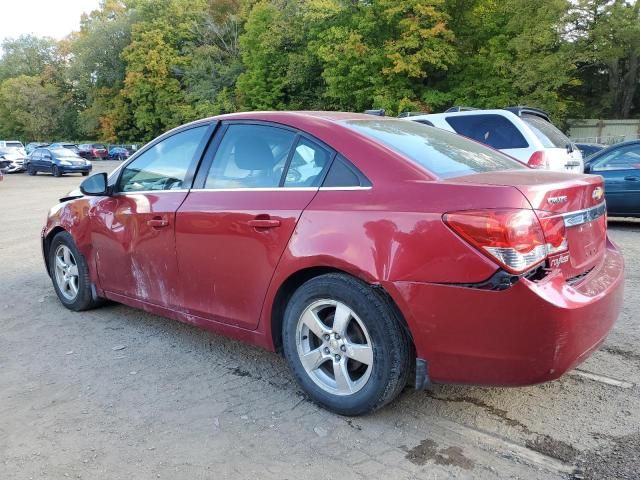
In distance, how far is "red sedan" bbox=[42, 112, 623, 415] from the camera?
2.45 m

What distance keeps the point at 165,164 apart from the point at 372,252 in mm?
2053

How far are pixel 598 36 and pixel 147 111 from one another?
156 feet

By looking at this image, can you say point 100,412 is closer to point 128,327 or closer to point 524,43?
point 128,327

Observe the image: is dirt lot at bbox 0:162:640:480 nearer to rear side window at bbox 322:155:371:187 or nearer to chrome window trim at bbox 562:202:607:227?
Result: chrome window trim at bbox 562:202:607:227

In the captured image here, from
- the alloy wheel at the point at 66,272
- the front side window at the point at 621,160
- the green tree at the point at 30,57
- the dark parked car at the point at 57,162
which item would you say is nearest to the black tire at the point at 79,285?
the alloy wheel at the point at 66,272

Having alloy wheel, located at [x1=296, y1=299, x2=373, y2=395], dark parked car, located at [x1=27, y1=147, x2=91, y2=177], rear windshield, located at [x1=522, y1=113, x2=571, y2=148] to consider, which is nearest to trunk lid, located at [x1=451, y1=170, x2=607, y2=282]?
alloy wheel, located at [x1=296, y1=299, x2=373, y2=395]

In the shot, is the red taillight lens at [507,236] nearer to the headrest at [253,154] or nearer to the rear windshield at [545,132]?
the headrest at [253,154]

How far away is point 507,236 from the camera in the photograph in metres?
2.40

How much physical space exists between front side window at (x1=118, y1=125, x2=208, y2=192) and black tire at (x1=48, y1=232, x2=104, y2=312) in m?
0.85

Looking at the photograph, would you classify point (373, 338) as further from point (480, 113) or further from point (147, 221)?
point (480, 113)

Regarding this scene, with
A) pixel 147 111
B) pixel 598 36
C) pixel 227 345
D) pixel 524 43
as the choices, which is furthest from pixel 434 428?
pixel 147 111

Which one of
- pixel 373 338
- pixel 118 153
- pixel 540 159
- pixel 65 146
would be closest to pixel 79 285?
pixel 373 338

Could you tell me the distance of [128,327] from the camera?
14.9 feet

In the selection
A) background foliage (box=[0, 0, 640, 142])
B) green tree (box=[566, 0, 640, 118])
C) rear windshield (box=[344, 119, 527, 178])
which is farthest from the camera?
background foliage (box=[0, 0, 640, 142])
